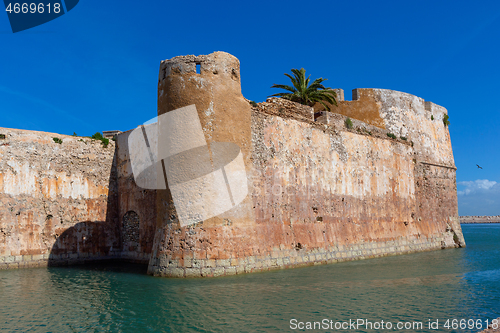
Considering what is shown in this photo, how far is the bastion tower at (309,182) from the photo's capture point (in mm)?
12273

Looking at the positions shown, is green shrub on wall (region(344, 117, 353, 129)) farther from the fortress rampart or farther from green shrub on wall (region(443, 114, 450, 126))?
green shrub on wall (region(443, 114, 450, 126))

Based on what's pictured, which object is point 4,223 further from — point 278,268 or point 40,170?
point 278,268

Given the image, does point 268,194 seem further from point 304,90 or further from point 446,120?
point 446,120

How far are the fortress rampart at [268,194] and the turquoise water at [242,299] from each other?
4.00ft

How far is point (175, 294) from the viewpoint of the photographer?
31.9 ft

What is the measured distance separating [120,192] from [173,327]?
1141 cm

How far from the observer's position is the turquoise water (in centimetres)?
772

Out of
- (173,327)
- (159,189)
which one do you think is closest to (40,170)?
(159,189)

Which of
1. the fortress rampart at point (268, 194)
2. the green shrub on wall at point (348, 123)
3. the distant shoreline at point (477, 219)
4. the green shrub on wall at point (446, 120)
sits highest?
the green shrub on wall at point (446, 120)

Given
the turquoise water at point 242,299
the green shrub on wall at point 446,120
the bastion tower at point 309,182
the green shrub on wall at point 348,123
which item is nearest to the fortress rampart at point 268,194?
the bastion tower at point 309,182

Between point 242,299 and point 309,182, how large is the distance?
24.4ft

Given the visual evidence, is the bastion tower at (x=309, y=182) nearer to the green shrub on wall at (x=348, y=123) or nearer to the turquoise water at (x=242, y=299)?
the green shrub on wall at (x=348, y=123)

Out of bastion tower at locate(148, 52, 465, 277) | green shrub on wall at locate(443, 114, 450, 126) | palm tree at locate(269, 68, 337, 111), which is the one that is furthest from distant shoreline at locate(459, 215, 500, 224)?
palm tree at locate(269, 68, 337, 111)

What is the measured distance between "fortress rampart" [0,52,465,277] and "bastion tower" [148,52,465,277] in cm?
4
